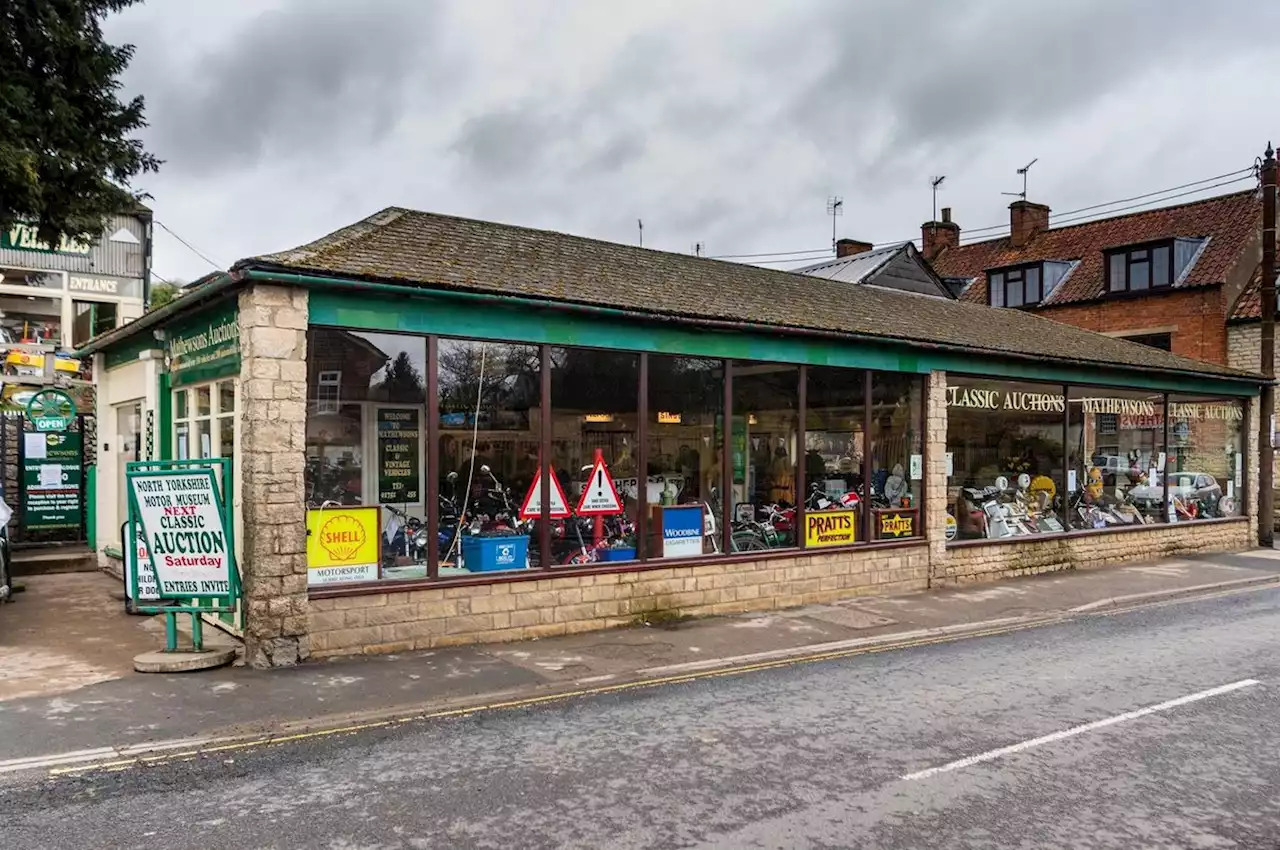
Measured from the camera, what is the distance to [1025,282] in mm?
31188

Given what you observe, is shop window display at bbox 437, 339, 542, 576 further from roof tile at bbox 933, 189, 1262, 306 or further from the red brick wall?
roof tile at bbox 933, 189, 1262, 306

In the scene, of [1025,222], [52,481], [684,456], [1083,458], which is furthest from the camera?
[1025,222]

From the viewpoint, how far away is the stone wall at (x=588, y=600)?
885 cm

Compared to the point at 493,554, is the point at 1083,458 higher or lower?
higher

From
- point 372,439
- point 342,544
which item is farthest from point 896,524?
point 342,544

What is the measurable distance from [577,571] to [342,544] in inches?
106

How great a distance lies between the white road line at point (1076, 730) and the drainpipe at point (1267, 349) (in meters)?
14.3

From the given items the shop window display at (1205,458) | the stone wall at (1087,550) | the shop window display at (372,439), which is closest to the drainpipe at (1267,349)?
the shop window display at (1205,458)

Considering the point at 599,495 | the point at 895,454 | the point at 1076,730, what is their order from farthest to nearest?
1. the point at 895,454
2. the point at 599,495
3. the point at 1076,730

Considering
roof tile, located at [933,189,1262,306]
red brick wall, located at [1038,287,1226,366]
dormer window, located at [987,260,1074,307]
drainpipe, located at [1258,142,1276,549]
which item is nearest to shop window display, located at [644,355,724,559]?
drainpipe, located at [1258,142,1276,549]

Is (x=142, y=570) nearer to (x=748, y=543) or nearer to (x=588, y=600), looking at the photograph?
(x=588, y=600)

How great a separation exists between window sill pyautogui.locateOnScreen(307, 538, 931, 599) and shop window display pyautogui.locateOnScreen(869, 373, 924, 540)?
0.99 feet

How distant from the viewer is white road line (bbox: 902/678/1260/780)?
5688mm

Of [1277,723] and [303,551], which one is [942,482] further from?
[303,551]
